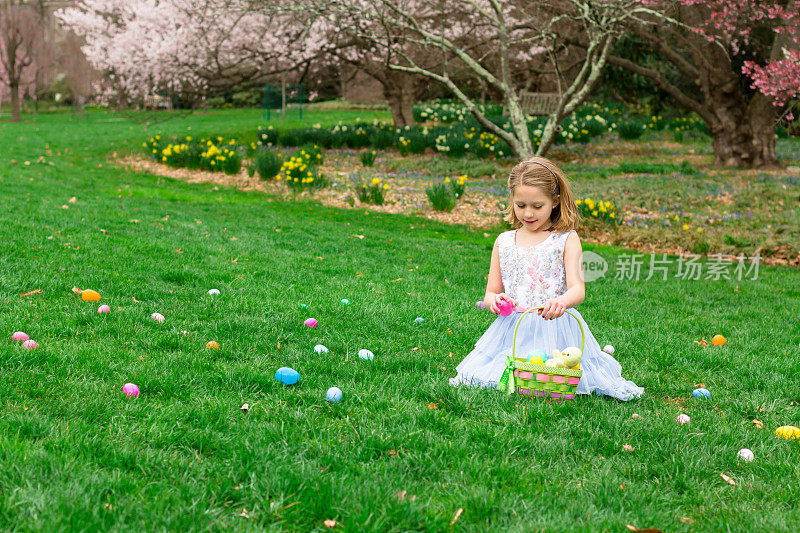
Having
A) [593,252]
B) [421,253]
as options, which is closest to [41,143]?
[421,253]

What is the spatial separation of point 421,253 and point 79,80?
114ft

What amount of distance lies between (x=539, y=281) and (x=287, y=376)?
4.91 ft

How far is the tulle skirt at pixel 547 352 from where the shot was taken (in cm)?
354

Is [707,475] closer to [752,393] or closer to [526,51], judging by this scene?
A: [752,393]

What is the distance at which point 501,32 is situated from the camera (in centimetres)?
948

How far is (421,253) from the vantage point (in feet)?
25.0

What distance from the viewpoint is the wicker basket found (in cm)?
323

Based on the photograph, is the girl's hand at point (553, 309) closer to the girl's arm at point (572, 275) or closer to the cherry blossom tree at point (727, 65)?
the girl's arm at point (572, 275)

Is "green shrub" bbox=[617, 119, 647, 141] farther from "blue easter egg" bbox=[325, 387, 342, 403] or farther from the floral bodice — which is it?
"blue easter egg" bbox=[325, 387, 342, 403]

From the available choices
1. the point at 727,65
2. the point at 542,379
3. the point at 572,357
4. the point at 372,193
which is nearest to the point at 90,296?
the point at 542,379

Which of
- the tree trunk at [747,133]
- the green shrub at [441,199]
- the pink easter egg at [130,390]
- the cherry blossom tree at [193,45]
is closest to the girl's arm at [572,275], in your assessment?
the pink easter egg at [130,390]

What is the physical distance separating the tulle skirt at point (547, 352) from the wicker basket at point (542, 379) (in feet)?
0.64

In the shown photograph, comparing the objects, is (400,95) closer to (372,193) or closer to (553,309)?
(372,193)

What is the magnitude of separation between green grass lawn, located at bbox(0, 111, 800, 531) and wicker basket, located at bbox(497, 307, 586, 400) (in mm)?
92
